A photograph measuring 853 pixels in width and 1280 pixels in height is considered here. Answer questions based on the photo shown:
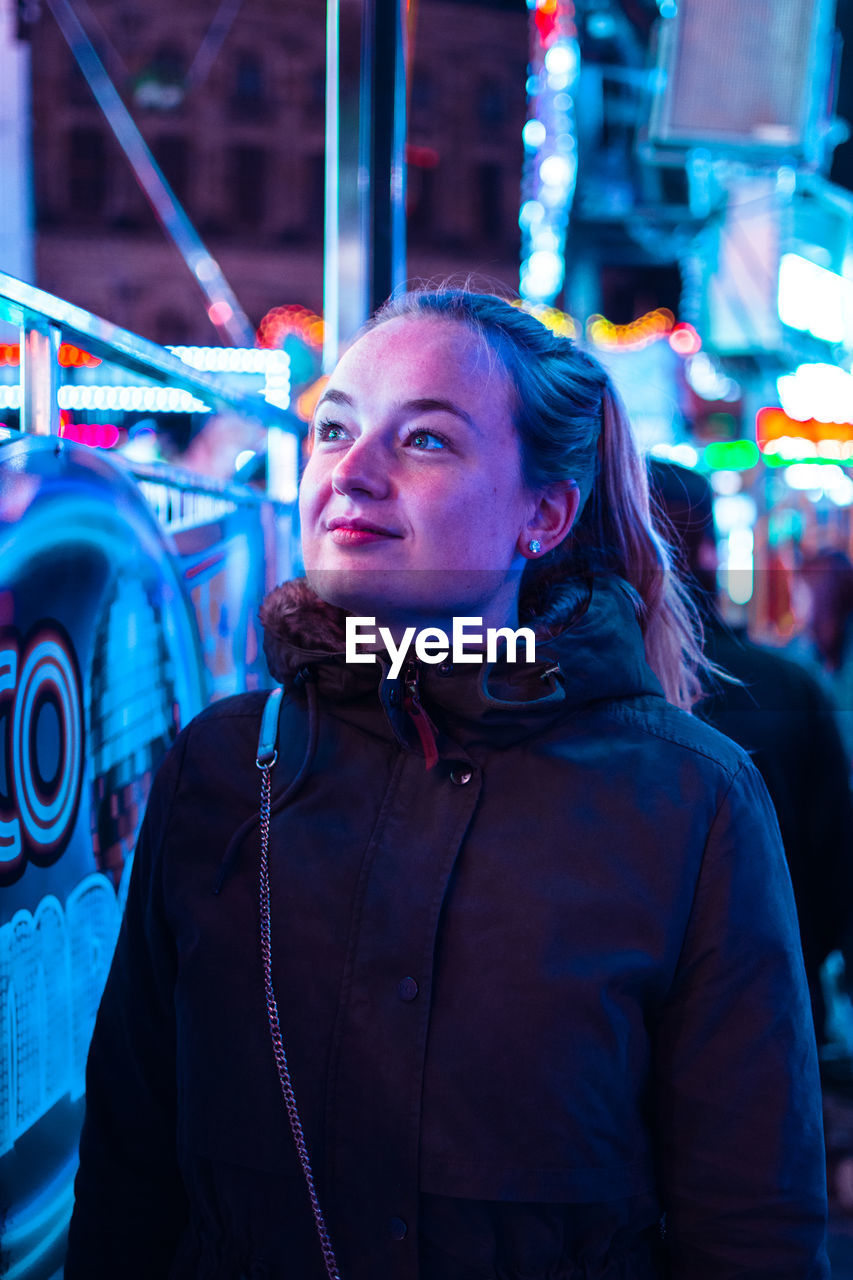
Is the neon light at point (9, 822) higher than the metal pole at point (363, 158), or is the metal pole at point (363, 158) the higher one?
the metal pole at point (363, 158)

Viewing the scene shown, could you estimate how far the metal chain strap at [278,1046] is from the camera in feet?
3.82

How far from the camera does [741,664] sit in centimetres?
233

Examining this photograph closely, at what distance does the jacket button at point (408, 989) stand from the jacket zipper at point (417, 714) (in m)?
0.23

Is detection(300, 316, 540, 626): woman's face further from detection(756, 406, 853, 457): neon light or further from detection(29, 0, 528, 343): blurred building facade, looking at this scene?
detection(29, 0, 528, 343): blurred building facade

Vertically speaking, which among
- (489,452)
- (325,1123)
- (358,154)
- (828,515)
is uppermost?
(358,154)

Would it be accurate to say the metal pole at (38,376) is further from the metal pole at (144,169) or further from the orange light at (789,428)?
the orange light at (789,428)

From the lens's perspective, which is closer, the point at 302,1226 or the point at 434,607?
the point at 302,1226

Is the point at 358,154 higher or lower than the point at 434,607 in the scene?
higher

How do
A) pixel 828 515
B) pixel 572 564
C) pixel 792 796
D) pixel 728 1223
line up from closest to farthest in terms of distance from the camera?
pixel 728 1223
pixel 572 564
pixel 792 796
pixel 828 515

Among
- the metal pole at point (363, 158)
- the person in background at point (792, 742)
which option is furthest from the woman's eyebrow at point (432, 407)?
the metal pole at point (363, 158)

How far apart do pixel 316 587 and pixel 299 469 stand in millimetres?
2079

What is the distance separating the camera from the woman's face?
1265mm

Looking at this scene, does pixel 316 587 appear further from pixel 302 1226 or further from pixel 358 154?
pixel 358 154

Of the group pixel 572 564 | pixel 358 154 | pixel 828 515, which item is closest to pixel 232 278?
pixel 828 515
